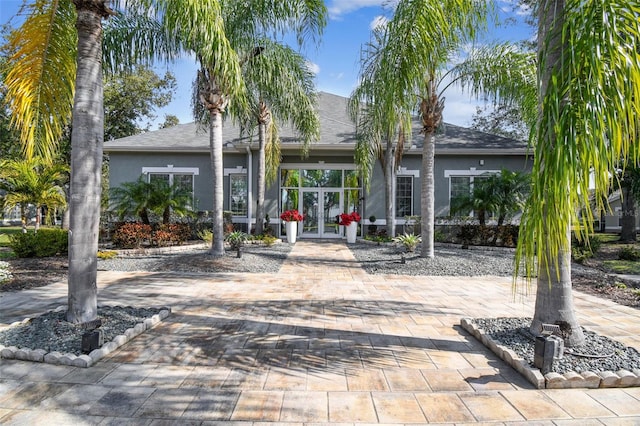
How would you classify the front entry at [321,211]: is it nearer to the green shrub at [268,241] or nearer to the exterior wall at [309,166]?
the exterior wall at [309,166]

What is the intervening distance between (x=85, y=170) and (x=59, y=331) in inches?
69.0

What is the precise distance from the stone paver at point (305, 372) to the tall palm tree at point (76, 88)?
1.16 meters

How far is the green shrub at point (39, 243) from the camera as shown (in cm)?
997

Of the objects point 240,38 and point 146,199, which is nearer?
point 240,38

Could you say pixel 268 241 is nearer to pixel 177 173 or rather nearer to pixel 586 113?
pixel 177 173

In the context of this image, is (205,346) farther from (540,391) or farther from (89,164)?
(540,391)

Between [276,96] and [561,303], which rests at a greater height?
[276,96]

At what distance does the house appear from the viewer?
54.3 ft

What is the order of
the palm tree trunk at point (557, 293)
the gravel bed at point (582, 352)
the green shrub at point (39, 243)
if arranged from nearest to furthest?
the gravel bed at point (582, 352) < the palm tree trunk at point (557, 293) < the green shrub at point (39, 243)

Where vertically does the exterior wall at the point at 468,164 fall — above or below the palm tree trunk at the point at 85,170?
above

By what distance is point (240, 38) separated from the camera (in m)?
9.27

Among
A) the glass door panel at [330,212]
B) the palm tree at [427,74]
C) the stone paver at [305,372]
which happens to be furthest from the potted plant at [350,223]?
the stone paver at [305,372]

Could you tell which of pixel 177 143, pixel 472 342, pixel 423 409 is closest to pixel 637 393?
pixel 472 342

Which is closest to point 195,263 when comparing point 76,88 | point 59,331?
point 59,331
